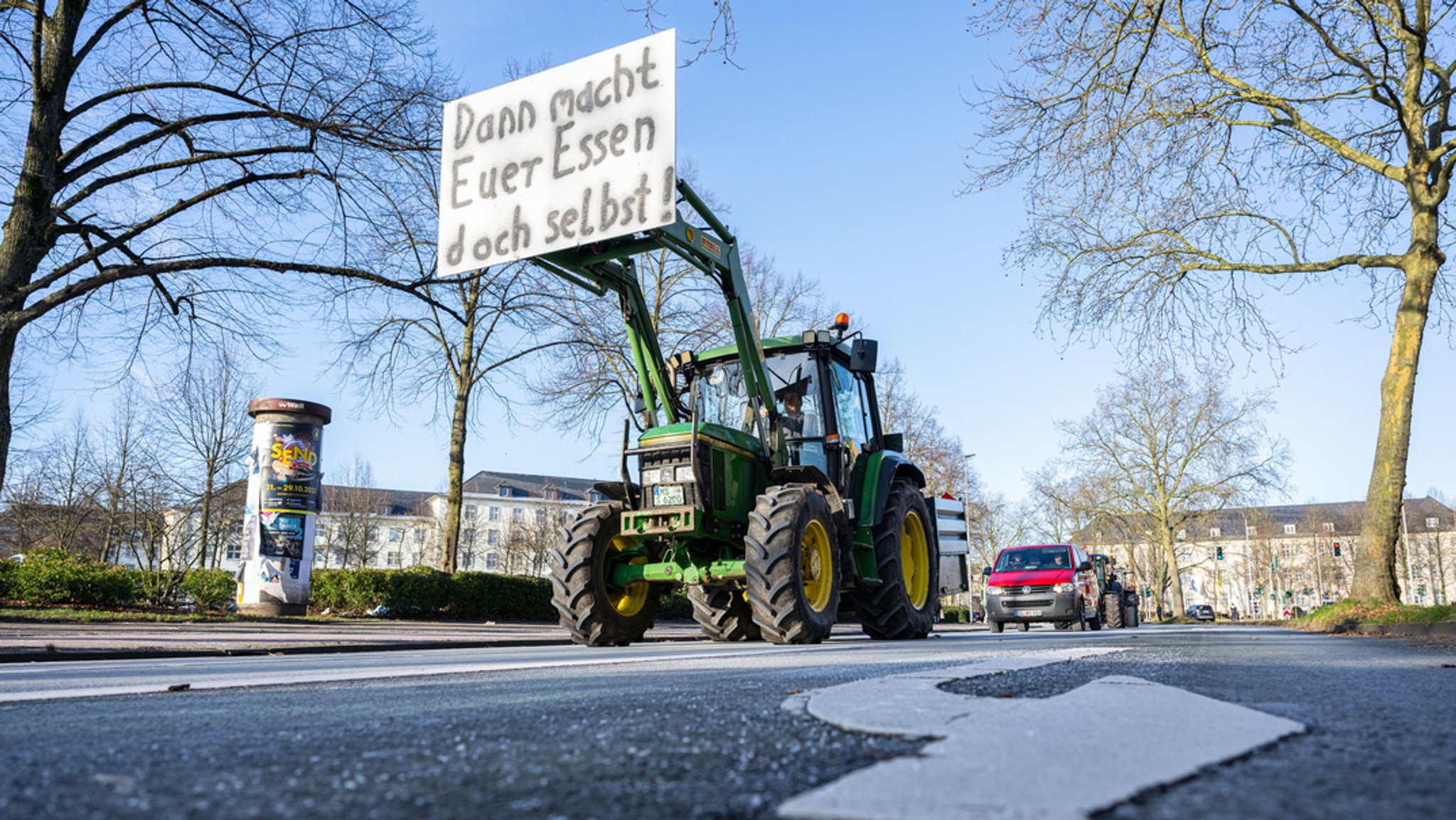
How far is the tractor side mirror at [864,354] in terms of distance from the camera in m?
9.41

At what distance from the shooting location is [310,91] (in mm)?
13094

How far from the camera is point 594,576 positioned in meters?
8.84

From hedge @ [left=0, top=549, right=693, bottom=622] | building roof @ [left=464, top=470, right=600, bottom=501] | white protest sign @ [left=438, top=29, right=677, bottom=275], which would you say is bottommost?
hedge @ [left=0, top=549, right=693, bottom=622]

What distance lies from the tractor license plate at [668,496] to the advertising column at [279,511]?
12.5 m

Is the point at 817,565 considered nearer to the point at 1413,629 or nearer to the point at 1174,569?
the point at 1413,629

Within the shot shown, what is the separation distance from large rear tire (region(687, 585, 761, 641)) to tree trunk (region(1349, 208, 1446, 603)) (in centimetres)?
864

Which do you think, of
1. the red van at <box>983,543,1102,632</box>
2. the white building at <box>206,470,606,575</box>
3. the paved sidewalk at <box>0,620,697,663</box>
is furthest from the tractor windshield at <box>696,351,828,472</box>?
the white building at <box>206,470,606,575</box>

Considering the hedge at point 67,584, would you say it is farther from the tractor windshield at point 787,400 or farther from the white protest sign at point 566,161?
the tractor windshield at point 787,400

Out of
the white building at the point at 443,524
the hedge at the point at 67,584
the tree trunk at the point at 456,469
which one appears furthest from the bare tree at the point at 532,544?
the hedge at the point at 67,584

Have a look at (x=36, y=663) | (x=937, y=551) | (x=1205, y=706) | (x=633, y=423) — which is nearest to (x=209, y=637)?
(x=36, y=663)

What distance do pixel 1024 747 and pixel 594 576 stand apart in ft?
24.7

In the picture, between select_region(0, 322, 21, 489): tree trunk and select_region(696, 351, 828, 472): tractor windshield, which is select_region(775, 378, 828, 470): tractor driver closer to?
select_region(696, 351, 828, 472): tractor windshield

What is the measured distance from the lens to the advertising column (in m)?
18.7

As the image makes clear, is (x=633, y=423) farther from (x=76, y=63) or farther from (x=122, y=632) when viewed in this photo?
(x=76, y=63)
